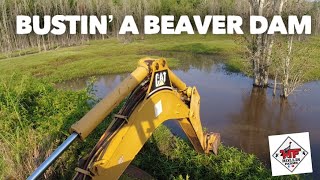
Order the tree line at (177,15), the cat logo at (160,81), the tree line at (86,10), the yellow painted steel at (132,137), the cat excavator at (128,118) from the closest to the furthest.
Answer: the cat excavator at (128,118)
the yellow painted steel at (132,137)
the cat logo at (160,81)
the tree line at (177,15)
the tree line at (86,10)

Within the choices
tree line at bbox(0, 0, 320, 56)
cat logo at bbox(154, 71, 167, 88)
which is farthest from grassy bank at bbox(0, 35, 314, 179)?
tree line at bbox(0, 0, 320, 56)

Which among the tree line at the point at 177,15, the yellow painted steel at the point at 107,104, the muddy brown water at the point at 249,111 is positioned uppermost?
the tree line at the point at 177,15

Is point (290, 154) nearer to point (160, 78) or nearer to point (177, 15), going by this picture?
point (160, 78)

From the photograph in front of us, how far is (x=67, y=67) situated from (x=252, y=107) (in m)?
17.4

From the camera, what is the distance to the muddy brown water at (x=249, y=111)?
483 inches

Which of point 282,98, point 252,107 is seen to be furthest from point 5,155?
point 282,98

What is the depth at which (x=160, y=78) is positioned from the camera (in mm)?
5250

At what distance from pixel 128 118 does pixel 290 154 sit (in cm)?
239

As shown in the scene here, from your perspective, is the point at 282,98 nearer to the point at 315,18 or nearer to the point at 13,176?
the point at 13,176

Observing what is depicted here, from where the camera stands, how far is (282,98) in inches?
703

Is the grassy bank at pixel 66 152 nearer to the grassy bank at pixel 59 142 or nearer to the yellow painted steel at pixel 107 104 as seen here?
the grassy bank at pixel 59 142

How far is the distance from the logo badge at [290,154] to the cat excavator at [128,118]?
1.83 meters

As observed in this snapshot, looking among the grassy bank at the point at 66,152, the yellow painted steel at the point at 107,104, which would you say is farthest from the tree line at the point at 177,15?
the yellow painted steel at the point at 107,104

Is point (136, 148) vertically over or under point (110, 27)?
under
